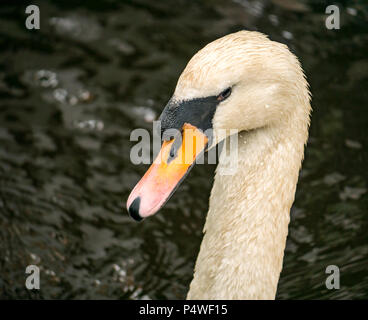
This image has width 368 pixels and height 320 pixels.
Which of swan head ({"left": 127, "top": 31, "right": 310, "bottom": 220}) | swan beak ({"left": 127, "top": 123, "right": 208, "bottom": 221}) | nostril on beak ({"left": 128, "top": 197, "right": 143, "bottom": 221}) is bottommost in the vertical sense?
nostril on beak ({"left": 128, "top": 197, "right": 143, "bottom": 221})

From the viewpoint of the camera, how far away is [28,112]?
656cm

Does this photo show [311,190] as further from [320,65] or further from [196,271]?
[196,271]

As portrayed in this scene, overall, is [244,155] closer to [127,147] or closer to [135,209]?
[135,209]

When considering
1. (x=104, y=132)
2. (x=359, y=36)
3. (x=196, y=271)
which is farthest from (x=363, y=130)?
(x=196, y=271)

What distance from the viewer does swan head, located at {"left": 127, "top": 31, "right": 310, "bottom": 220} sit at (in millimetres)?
3395

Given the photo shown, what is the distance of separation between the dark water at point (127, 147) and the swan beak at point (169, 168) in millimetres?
1975

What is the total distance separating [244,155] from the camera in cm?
369

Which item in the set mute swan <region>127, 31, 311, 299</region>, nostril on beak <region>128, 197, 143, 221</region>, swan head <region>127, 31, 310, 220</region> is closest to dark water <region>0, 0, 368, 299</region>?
mute swan <region>127, 31, 311, 299</region>

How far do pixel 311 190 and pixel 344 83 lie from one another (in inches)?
50.3

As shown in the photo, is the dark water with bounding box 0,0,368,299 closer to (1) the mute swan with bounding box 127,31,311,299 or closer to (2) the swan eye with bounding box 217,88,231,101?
(1) the mute swan with bounding box 127,31,311,299

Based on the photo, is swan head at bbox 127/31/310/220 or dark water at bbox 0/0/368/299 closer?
swan head at bbox 127/31/310/220

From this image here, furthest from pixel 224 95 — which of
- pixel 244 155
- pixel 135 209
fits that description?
pixel 135 209

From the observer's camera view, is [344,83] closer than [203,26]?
Yes
